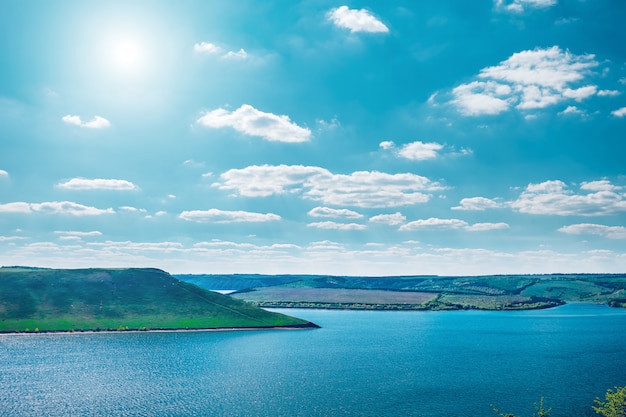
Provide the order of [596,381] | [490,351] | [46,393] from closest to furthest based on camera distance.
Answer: [46,393], [596,381], [490,351]

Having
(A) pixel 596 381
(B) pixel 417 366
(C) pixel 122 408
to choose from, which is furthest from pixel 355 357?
(C) pixel 122 408

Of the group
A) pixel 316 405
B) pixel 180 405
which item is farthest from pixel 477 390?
pixel 180 405

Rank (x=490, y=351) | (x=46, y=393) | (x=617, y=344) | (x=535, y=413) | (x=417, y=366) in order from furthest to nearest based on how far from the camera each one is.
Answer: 1. (x=617, y=344)
2. (x=490, y=351)
3. (x=417, y=366)
4. (x=46, y=393)
5. (x=535, y=413)

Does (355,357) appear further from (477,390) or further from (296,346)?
(477,390)

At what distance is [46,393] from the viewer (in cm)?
10044

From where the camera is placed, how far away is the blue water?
91375 mm

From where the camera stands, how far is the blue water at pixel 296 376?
91.4 meters

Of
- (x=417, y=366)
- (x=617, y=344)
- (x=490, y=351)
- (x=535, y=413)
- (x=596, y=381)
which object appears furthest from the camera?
(x=617, y=344)

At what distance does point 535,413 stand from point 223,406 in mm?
60348

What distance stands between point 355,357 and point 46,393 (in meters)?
88.8

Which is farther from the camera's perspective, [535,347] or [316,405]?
[535,347]

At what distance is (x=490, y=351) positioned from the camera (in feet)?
545

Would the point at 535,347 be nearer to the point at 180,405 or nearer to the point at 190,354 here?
the point at 190,354

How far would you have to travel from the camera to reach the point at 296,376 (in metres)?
120
